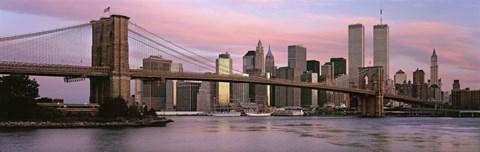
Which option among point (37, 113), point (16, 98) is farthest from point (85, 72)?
point (16, 98)

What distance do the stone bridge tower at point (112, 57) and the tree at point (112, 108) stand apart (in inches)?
150

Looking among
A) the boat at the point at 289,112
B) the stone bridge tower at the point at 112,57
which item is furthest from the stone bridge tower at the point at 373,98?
the stone bridge tower at the point at 112,57

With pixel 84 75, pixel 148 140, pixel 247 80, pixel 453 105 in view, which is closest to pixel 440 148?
pixel 148 140

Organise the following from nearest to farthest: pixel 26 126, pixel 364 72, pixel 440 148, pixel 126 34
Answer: pixel 440 148, pixel 26 126, pixel 126 34, pixel 364 72

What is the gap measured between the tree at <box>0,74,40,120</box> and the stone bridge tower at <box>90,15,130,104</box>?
11053 millimetres

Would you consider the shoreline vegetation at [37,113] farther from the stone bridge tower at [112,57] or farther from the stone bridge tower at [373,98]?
the stone bridge tower at [373,98]

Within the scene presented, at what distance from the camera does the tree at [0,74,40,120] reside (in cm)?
5312

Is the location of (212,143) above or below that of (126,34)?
below

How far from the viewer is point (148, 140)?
39219mm

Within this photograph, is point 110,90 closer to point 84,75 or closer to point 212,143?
point 84,75

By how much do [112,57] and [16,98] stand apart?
569 inches

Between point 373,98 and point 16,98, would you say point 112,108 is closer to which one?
point 16,98

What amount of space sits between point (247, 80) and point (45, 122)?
1445 inches

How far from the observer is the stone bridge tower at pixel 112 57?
2566 inches
